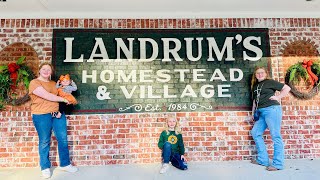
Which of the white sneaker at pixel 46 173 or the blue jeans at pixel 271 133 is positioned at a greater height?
the blue jeans at pixel 271 133

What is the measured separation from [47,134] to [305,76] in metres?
4.00

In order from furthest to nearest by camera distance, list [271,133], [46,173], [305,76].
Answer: [305,76] → [271,133] → [46,173]

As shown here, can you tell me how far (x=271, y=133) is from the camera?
4.79 m

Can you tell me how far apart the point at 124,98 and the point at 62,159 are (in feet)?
4.31

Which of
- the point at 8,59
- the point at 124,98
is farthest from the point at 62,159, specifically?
the point at 8,59

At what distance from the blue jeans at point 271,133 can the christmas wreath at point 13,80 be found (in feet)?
11.4

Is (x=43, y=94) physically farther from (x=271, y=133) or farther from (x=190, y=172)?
(x=271, y=133)

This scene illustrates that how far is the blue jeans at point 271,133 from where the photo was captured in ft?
15.5

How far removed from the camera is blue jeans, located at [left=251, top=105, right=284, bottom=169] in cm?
472

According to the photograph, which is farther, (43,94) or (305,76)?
(305,76)
